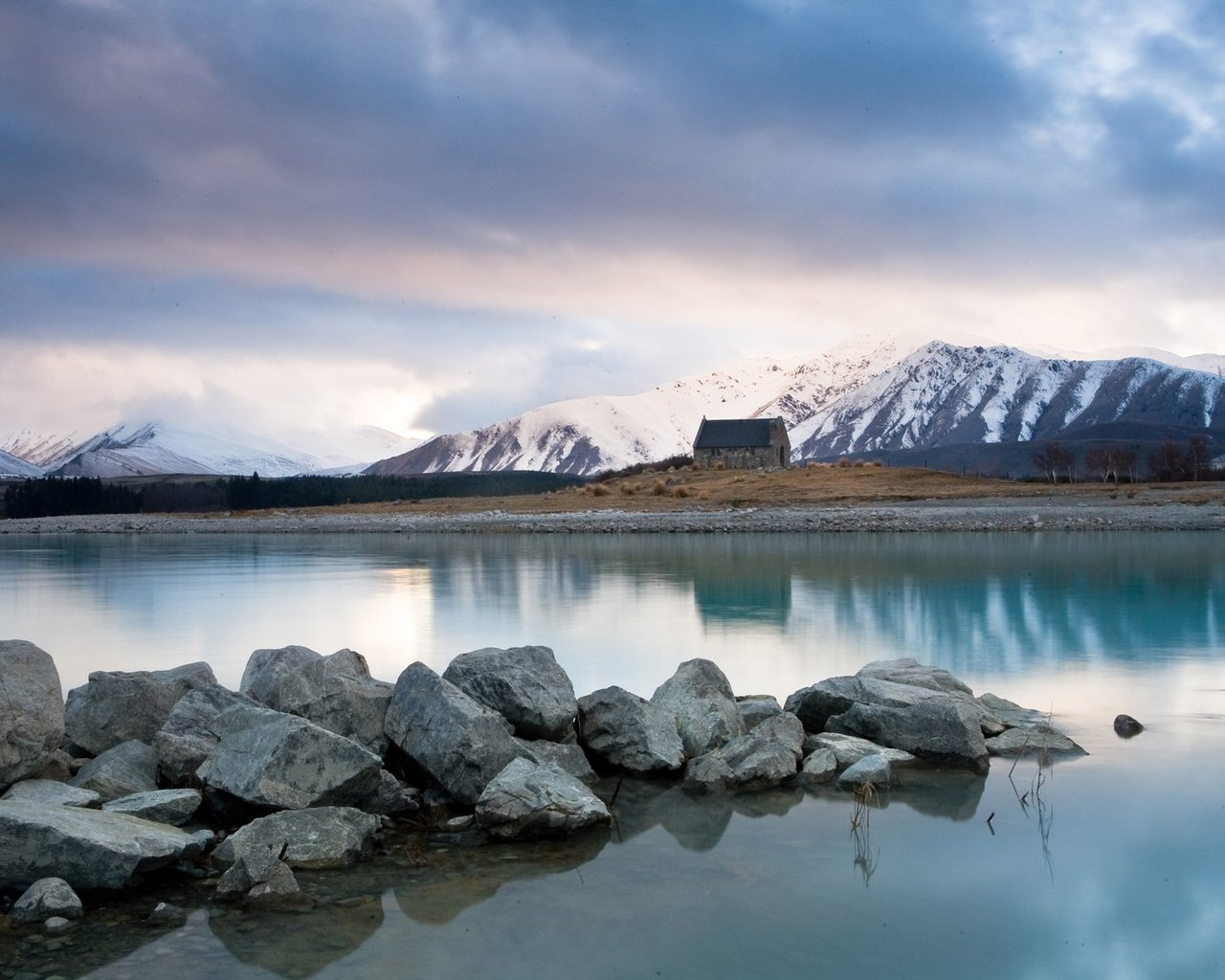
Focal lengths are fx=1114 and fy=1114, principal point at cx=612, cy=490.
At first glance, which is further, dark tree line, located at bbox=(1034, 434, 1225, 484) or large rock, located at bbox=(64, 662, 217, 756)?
dark tree line, located at bbox=(1034, 434, 1225, 484)

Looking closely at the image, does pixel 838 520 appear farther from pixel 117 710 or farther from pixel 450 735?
pixel 450 735

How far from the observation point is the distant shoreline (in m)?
56.1

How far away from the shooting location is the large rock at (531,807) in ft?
27.5

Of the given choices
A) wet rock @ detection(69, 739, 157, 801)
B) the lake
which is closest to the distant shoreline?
the lake

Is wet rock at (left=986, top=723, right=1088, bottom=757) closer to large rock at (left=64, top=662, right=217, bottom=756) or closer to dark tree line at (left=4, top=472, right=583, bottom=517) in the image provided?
large rock at (left=64, top=662, right=217, bottom=756)

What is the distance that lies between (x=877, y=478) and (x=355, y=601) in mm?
56223

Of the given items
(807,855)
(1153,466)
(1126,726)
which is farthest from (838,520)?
(1153,466)

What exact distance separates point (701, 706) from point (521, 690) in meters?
1.92

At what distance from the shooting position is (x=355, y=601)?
28.7m

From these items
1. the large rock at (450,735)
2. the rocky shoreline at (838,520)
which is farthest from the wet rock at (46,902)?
the rocky shoreline at (838,520)

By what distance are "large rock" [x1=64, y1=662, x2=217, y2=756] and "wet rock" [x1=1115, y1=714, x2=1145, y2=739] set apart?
9699mm

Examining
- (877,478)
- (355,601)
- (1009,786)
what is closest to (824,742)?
(1009,786)

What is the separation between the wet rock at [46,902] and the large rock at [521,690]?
384cm

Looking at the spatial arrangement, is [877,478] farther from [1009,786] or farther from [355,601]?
[1009,786]
